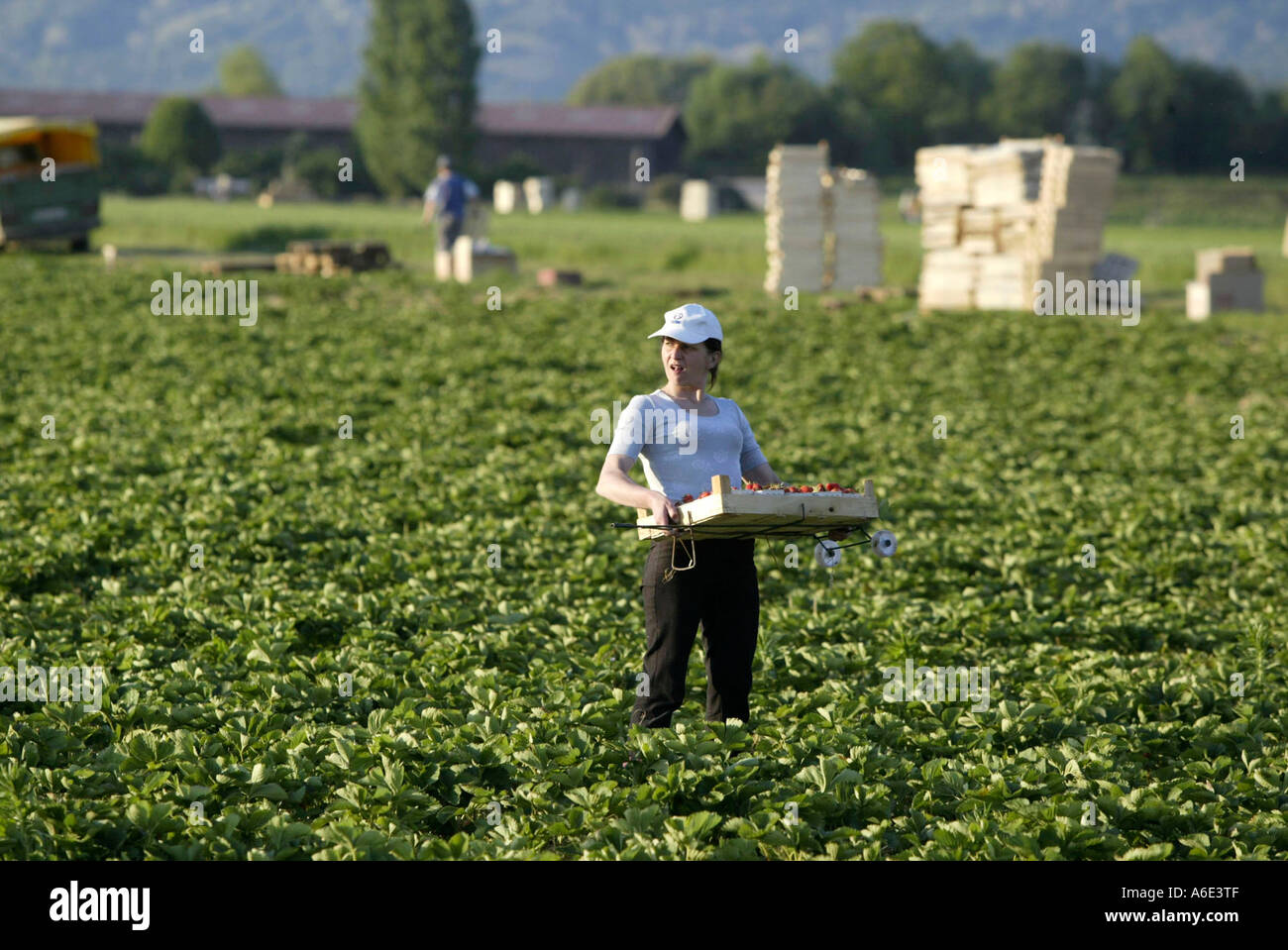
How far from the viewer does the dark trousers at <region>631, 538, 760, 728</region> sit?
7000mm

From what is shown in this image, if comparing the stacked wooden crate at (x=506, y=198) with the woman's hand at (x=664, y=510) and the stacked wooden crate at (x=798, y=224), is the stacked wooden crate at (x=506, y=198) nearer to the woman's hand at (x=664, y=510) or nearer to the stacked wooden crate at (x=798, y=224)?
the stacked wooden crate at (x=798, y=224)

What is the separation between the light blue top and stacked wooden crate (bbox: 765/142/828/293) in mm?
25878

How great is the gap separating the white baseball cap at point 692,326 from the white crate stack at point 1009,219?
22.9 m

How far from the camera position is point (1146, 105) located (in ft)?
346

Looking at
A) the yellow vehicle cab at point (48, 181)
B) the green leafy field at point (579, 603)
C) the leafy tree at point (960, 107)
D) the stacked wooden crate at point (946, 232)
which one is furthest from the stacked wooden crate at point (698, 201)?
the green leafy field at point (579, 603)

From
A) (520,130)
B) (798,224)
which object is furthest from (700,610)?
(520,130)

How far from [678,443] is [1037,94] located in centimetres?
11420

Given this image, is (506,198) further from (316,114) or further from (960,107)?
(960,107)

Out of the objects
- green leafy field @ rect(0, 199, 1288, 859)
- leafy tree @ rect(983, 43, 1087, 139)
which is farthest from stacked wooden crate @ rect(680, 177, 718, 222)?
green leafy field @ rect(0, 199, 1288, 859)

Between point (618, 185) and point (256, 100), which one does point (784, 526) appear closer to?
point (618, 185)

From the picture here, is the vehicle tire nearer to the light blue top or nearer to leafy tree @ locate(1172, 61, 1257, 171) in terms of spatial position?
the light blue top

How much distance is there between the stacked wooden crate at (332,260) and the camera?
108ft

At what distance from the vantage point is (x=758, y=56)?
479 feet

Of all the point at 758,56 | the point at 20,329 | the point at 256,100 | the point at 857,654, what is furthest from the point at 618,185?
the point at 857,654
